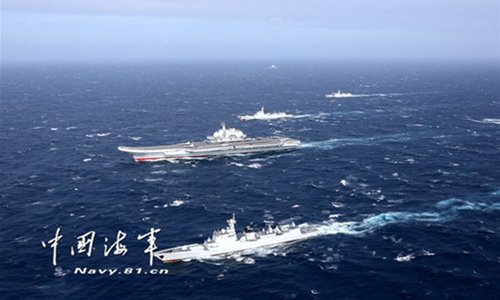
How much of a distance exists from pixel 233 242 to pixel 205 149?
84153mm

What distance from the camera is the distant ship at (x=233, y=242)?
318 feet

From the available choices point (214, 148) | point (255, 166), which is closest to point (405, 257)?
point (255, 166)

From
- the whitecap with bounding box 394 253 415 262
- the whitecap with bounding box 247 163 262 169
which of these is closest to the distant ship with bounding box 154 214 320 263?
the whitecap with bounding box 394 253 415 262

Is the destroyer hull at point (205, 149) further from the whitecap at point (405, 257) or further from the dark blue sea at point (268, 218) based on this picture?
the whitecap at point (405, 257)

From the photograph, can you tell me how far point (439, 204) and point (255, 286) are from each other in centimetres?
6646

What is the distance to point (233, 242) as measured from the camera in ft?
329

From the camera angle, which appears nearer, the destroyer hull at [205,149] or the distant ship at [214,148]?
the destroyer hull at [205,149]

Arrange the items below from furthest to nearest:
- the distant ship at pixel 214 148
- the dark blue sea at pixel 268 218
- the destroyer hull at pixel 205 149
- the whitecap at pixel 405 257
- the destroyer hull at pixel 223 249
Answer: the distant ship at pixel 214 148, the destroyer hull at pixel 205 149, the destroyer hull at pixel 223 249, the whitecap at pixel 405 257, the dark blue sea at pixel 268 218

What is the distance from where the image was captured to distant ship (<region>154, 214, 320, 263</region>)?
9694 centimetres

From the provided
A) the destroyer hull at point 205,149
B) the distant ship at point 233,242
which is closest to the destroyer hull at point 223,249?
the distant ship at point 233,242

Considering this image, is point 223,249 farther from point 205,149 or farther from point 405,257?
point 205,149

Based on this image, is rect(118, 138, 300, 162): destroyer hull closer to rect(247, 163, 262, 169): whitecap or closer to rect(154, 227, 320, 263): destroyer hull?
rect(247, 163, 262, 169): whitecap

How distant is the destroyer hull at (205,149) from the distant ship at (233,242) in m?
76.5

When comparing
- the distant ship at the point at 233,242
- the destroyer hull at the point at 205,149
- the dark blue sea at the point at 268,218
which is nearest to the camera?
the dark blue sea at the point at 268,218
